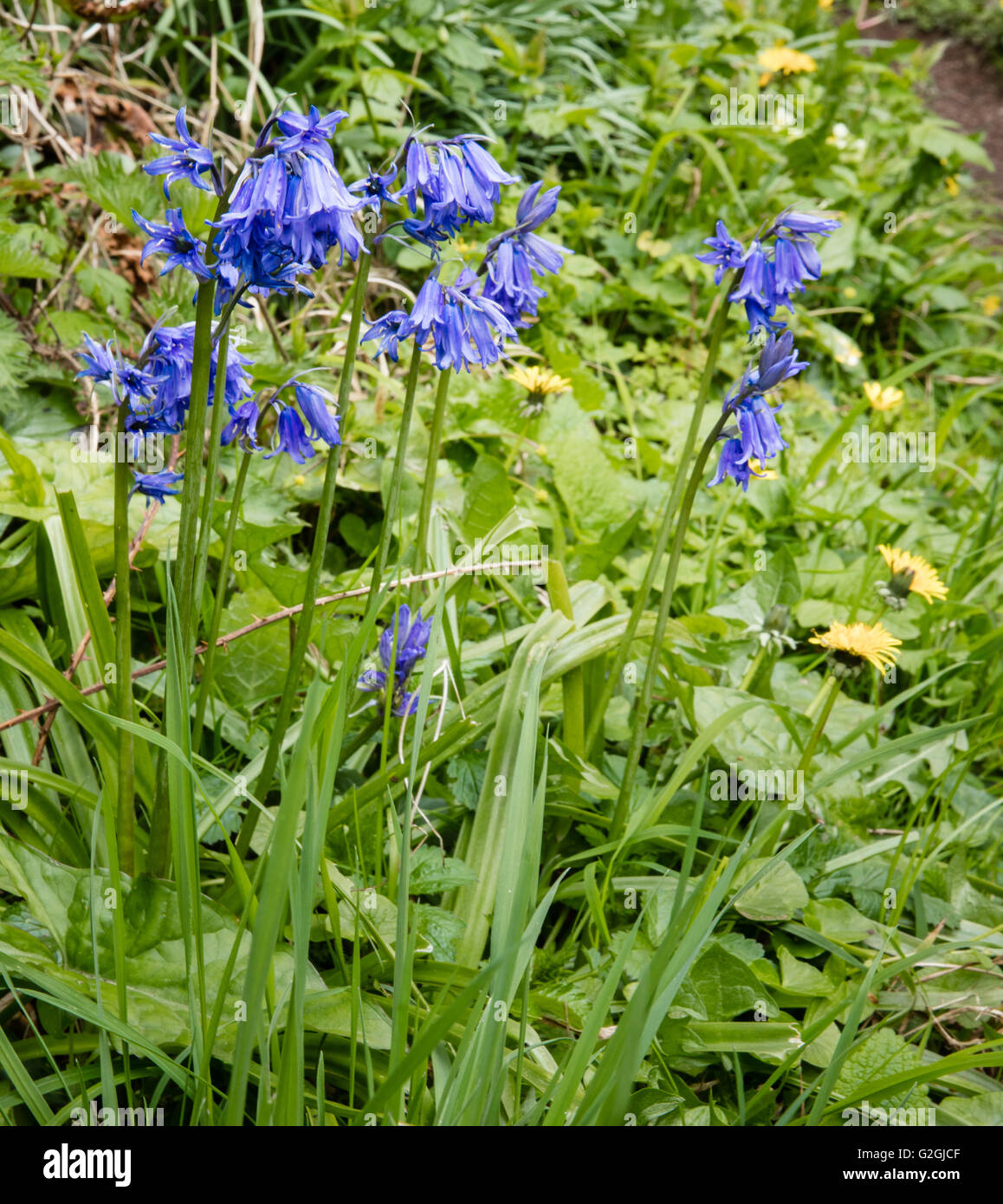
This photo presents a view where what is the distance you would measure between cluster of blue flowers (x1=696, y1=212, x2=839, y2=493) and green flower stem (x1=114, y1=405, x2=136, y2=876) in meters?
1.04

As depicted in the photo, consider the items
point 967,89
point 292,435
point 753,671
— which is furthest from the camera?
point 967,89

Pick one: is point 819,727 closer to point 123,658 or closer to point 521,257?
point 521,257

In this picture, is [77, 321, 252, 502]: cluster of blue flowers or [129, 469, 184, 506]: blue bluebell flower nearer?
[77, 321, 252, 502]: cluster of blue flowers

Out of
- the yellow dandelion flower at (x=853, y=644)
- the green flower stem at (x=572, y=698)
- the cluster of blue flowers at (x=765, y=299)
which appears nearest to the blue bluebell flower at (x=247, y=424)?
the green flower stem at (x=572, y=698)

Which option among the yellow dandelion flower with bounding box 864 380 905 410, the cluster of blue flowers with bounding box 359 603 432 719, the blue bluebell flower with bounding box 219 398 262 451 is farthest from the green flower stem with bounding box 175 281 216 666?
the yellow dandelion flower with bounding box 864 380 905 410

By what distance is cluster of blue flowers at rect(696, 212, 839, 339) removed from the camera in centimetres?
179

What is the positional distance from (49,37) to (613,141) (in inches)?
110

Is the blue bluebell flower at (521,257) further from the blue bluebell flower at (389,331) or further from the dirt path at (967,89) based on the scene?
the dirt path at (967,89)

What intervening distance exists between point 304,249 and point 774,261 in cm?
91

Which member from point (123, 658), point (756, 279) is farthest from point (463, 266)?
point (123, 658)

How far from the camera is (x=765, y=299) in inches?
72.4

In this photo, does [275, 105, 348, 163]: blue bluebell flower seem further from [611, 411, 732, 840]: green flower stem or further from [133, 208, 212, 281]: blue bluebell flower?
[611, 411, 732, 840]: green flower stem
